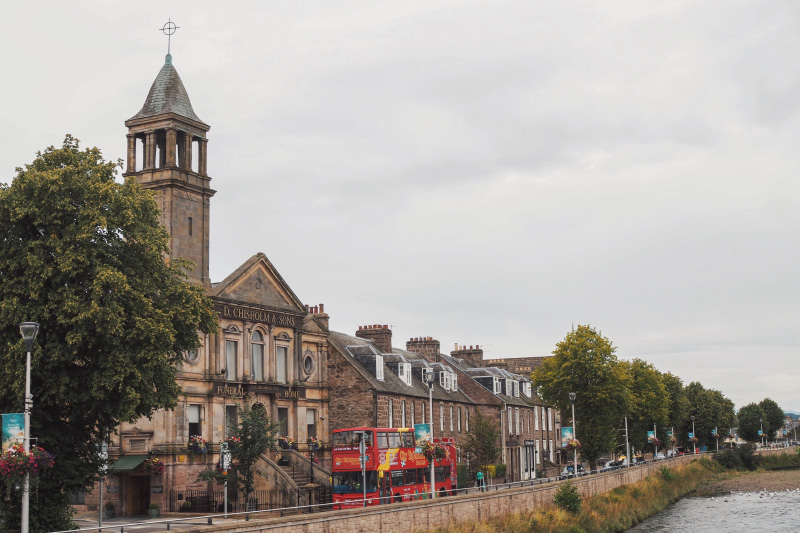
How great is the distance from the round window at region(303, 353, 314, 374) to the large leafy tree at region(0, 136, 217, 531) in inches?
1039

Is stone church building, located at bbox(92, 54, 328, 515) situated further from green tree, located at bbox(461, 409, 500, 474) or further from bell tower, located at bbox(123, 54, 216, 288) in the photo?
green tree, located at bbox(461, 409, 500, 474)

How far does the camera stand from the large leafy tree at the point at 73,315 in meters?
29.8

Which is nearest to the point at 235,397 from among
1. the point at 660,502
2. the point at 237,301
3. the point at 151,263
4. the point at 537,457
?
the point at 237,301

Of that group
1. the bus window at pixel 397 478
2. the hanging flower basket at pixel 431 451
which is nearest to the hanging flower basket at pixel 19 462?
the hanging flower basket at pixel 431 451

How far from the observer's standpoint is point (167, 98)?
52062 millimetres

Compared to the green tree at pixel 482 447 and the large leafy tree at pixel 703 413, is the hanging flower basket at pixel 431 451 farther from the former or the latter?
the large leafy tree at pixel 703 413

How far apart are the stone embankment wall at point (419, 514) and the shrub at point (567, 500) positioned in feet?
1.47

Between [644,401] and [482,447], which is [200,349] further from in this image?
[644,401]

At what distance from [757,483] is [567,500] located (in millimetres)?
52147

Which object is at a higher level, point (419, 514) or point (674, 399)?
point (674, 399)

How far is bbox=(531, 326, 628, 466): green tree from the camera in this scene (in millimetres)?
66125

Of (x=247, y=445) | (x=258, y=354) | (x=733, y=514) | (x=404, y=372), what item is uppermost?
(x=258, y=354)

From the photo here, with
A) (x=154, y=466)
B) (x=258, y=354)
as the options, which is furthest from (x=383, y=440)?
(x=258, y=354)

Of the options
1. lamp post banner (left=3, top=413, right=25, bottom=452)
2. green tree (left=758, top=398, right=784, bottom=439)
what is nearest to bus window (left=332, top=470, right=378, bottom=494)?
lamp post banner (left=3, top=413, right=25, bottom=452)
